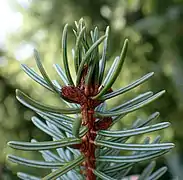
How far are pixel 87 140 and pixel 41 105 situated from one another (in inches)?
1.4

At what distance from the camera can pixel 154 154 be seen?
0.25m

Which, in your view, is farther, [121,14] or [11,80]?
[121,14]

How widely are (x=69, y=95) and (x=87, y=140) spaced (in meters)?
0.03

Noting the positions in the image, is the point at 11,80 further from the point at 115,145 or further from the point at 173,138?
the point at 115,145

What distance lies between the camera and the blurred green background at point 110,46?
89 centimetres

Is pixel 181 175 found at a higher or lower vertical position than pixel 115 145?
lower

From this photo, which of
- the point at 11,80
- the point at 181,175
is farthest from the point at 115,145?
the point at 11,80

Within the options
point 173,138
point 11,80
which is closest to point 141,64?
point 173,138

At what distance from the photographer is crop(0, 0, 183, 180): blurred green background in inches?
35.0

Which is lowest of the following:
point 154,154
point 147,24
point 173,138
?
point 173,138

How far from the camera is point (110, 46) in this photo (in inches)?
37.0

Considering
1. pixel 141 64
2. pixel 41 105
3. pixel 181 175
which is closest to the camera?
pixel 41 105

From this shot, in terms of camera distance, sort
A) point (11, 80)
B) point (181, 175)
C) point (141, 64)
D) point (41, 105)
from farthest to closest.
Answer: point (141, 64)
point (11, 80)
point (181, 175)
point (41, 105)

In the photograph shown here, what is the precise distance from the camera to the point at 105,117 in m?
0.26
